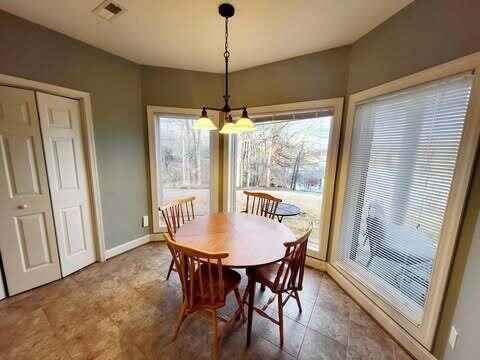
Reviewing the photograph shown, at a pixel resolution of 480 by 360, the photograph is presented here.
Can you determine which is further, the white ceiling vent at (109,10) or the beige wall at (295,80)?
the beige wall at (295,80)

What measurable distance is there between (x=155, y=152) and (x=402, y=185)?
3.00 meters

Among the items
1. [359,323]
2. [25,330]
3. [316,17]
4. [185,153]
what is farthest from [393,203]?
[25,330]

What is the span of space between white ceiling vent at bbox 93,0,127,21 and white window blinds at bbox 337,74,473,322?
2.43 meters

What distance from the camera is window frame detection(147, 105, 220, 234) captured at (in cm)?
289

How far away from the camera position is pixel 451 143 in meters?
1.34

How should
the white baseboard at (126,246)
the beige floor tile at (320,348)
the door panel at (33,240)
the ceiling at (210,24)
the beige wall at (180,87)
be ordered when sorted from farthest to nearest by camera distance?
the beige wall at (180,87), the white baseboard at (126,246), the door panel at (33,240), the ceiling at (210,24), the beige floor tile at (320,348)

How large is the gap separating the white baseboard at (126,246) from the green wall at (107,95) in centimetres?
6

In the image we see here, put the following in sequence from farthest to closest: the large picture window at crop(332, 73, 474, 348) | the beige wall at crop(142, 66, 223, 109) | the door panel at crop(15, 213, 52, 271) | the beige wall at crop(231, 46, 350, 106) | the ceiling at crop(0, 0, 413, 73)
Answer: the beige wall at crop(142, 66, 223, 109)
the beige wall at crop(231, 46, 350, 106)
the door panel at crop(15, 213, 52, 271)
the ceiling at crop(0, 0, 413, 73)
the large picture window at crop(332, 73, 474, 348)

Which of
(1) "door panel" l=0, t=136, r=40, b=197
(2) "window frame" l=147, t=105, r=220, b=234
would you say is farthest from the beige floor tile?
(1) "door panel" l=0, t=136, r=40, b=197

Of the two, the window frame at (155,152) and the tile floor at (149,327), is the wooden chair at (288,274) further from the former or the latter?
the window frame at (155,152)

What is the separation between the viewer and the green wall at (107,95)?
1.85 metres

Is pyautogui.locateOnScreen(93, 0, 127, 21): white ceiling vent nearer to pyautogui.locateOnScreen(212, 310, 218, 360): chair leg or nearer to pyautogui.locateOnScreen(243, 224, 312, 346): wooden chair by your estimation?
pyautogui.locateOnScreen(243, 224, 312, 346): wooden chair

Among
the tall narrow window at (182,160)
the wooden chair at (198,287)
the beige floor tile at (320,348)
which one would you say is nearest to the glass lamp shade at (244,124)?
the wooden chair at (198,287)

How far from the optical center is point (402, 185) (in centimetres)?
169
